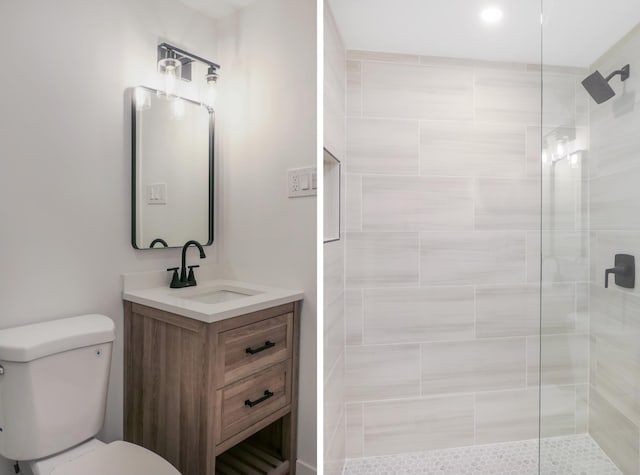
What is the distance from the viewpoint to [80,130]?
866 mm

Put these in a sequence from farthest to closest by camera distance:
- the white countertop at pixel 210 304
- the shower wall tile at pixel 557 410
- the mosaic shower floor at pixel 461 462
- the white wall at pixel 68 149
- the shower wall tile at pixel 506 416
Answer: the shower wall tile at pixel 506 416, the mosaic shower floor at pixel 461 462, the shower wall tile at pixel 557 410, the white countertop at pixel 210 304, the white wall at pixel 68 149

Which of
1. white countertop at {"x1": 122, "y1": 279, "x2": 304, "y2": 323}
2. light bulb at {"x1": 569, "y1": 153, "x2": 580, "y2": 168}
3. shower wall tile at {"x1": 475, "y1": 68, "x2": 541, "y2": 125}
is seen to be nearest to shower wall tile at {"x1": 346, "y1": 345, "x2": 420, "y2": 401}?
white countertop at {"x1": 122, "y1": 279, "x2": 304, "y2": 323}

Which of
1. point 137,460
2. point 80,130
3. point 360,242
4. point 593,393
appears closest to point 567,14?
point 360,242

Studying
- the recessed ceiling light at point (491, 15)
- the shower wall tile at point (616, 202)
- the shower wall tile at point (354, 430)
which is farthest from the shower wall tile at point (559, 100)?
the shower wall tile at point (354, 430)

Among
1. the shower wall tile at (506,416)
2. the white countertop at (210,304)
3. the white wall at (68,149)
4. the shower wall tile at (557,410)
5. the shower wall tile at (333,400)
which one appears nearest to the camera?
the white wall at (68,149)

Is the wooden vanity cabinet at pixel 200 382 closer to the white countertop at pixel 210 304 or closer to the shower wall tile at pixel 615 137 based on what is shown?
the white countertop at pixel 210 304

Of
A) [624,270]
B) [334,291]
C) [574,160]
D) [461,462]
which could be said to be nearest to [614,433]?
[624,270]

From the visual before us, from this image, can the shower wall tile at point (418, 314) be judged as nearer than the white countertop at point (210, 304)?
No

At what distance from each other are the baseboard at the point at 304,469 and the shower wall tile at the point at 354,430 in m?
0.30

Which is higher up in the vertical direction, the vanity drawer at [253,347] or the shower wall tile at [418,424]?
the vanity drawer at [253,347]

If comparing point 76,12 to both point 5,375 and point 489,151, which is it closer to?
A: point 5,375

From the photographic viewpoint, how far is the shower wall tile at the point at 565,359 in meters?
1.08

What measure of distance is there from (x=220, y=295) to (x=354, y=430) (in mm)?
763

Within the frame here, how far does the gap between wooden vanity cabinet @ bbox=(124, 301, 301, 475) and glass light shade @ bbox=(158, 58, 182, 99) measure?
0.59 m
